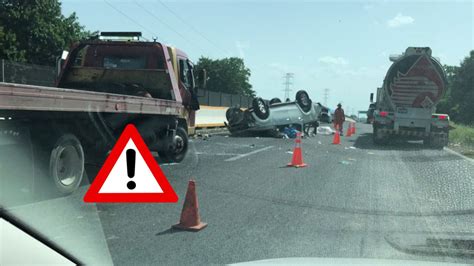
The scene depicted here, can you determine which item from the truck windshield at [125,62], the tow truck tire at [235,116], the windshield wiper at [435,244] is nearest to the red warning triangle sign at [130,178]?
the windshield wiper at [435,244]

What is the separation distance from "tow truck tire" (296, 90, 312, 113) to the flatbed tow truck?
12.7 m

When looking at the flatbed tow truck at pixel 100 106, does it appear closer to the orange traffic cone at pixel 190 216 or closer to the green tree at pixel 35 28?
the orange traffic cone at pixel 190 216

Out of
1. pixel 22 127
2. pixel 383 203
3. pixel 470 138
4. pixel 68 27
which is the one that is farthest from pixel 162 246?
pixel 68 27

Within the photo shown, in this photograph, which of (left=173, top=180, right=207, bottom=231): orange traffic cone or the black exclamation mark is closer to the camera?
(left=173, top=180, right=207, bottom=231): orange traffic cone

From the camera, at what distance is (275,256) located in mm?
5102

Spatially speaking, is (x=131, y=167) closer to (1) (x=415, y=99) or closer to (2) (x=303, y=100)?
(1) (x=415, y=99)

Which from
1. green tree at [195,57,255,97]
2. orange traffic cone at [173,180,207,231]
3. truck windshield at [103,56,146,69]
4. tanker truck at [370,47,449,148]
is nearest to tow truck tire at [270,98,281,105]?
tanker truck at [370,47,449,148]

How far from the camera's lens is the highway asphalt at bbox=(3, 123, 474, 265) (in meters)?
5.22

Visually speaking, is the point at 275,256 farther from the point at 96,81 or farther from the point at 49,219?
the point at 96,81

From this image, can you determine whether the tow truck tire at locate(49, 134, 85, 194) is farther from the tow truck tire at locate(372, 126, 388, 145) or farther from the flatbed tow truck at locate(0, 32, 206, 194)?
the tow truck tire at locate(372, 126, 388, 145)

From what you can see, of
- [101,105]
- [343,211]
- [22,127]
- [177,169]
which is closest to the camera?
[22,127]

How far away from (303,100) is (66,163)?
19739mm

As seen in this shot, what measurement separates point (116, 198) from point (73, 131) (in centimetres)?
145

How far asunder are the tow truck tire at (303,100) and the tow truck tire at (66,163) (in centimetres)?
1910
